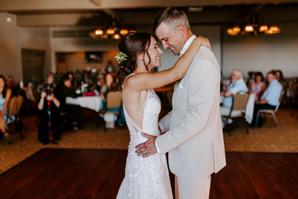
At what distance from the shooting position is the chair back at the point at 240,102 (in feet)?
23.5

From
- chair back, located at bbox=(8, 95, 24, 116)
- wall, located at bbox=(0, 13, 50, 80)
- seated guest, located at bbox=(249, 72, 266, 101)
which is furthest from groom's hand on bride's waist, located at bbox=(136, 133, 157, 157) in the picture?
wall, located at bbox=(0, 13, 50, 80)

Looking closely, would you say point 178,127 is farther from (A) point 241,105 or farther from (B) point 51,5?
(B) point 51,5

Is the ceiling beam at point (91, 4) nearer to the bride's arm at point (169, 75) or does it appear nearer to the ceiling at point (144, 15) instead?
the ceiling at point (144, 15)

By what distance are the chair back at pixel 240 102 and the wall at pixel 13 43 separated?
7.55 metres

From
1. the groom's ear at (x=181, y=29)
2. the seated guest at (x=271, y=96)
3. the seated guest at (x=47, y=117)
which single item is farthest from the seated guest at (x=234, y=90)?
the groom's ear at (x=181, y=29)

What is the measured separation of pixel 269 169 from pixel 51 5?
6907mm

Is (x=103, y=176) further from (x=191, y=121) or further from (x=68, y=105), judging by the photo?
(x=68, y=105)

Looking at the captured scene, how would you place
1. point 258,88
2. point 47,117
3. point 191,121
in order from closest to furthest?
1. point 191,121
2. point 47,117
3. point 258,88

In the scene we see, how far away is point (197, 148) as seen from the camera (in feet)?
6.83

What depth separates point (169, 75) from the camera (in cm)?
210

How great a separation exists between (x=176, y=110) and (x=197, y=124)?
214 millimetres

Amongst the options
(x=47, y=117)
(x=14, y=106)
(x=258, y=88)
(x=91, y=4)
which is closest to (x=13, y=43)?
(x=91, y=4)

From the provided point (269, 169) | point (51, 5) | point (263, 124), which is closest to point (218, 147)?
point (269, 169)

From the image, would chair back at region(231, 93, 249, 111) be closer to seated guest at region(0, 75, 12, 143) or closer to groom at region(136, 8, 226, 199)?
seated guest at region(0, 75, 12, 143)
